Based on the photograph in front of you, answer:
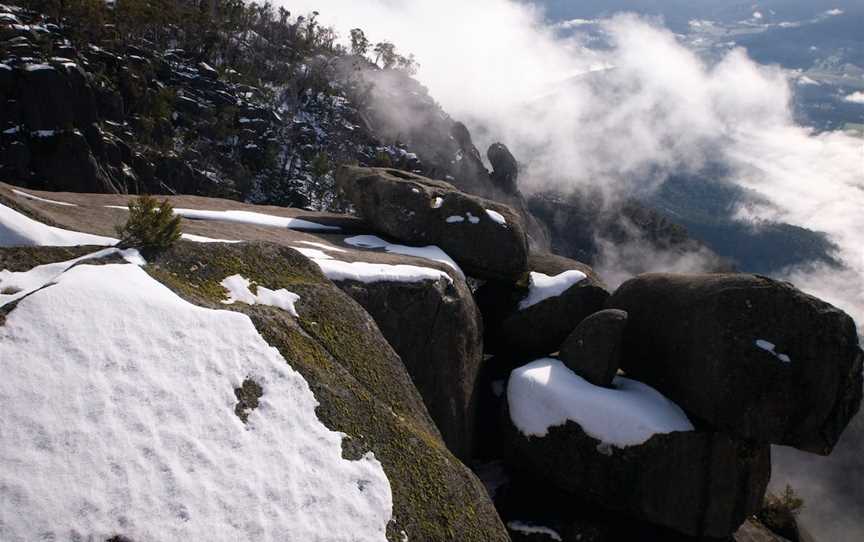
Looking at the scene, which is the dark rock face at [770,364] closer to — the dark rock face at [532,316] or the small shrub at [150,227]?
the dark rock face at [532,316]

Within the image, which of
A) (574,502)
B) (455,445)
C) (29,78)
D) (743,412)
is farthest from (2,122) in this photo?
(743,412)

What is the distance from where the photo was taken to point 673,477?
18.4 m

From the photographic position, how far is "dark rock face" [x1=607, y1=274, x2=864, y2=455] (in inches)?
686

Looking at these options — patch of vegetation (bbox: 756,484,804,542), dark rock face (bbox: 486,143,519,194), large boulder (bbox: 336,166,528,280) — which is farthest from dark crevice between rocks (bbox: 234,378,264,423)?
dark rock face (bbox: 486,143,519,194)

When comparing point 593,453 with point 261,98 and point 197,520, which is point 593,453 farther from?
point 261,98

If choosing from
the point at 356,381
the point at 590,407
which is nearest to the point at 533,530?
the point at 590,407

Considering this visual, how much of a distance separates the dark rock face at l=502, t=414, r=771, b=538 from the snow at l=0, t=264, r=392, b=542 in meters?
12.4

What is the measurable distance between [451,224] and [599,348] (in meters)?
8.31

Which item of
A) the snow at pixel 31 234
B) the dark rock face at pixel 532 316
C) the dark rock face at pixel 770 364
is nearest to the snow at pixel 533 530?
the dark rock face at pixel 770 364

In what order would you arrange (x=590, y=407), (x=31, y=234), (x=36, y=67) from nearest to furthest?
(x=31, y=234)
(x=590, y=407)
(x=36, y=67)

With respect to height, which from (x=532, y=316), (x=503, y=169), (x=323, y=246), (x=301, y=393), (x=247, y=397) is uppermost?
(x=247, y=397)

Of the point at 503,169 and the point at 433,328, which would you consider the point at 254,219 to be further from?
the point at 503,169

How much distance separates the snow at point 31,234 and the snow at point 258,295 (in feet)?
9.66

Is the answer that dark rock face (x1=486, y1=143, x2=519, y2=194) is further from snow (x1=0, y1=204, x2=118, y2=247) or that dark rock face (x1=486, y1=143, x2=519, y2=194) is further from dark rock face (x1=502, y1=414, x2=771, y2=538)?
snow (x1=0, y1=204, x2=118, y2=247)
